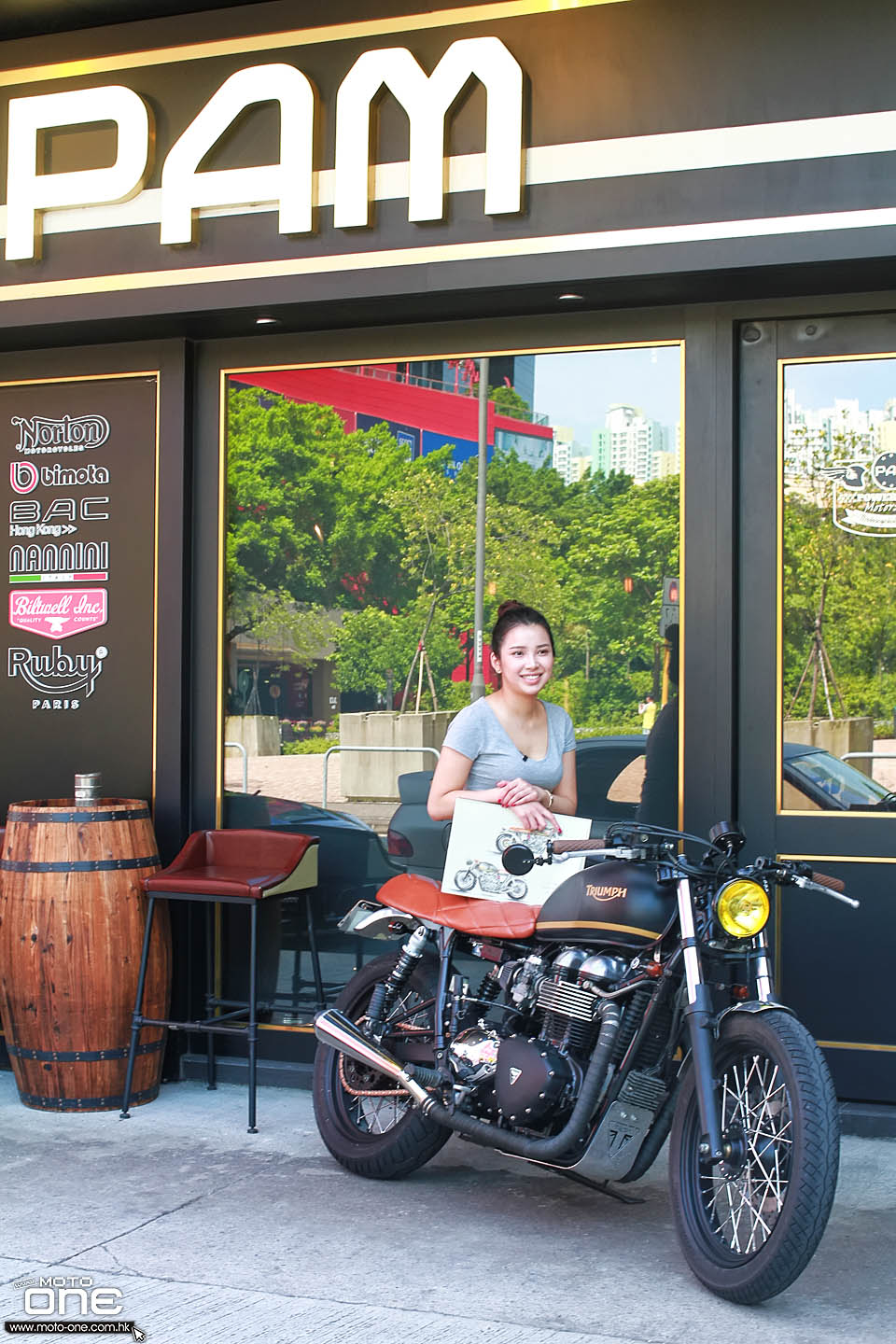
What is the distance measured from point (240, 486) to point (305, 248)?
0.96 meters

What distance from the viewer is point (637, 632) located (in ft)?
16.7

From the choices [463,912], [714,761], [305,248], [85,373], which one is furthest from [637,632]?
[85,373]

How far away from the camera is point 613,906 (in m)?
3.81

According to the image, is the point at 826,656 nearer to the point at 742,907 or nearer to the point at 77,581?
the point at 742,907

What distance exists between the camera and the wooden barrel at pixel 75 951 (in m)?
5.05

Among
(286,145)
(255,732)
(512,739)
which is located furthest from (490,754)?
(286,145)

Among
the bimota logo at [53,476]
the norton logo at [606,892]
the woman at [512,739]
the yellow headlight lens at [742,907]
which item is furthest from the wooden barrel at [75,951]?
the yellow headlight lens at [742,907]

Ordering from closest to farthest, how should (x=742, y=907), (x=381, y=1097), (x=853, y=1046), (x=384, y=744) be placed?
1. (x=742, y=907)
2. (x=381, y=1097)
3. (x=853, y=1046)
4. (x=384, y=744)

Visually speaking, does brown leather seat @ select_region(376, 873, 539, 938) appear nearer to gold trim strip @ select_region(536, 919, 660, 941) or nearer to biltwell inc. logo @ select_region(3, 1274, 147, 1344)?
gold trim strip @ select_region(536, 919, 660, 941)

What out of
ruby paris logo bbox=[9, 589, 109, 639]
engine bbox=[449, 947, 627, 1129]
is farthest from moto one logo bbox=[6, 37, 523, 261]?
engine bbox=[449, 947, 627, 1129]

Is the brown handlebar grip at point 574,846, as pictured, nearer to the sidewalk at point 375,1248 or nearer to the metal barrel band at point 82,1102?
the sidewalk at point 375,1248

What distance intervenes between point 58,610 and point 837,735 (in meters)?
3.04

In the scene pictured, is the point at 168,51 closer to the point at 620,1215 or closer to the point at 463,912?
the point at 463,912

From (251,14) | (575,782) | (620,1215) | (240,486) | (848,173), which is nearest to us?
(620,1215)
